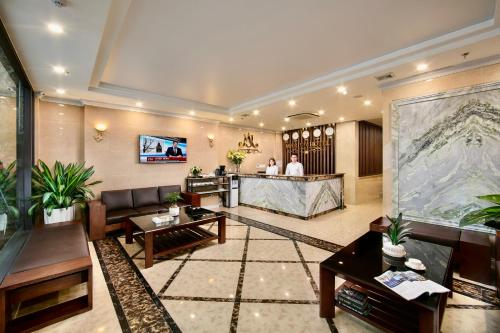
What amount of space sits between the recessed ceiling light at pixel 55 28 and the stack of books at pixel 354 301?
3745mm

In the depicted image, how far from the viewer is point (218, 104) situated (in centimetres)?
568

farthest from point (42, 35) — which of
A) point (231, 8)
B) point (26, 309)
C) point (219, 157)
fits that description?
point (219, 157)

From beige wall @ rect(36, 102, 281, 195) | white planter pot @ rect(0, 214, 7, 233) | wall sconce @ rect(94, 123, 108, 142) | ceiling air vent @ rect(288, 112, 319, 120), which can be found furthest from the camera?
ceiling air vent @ rect(288, 112, 319, 120)

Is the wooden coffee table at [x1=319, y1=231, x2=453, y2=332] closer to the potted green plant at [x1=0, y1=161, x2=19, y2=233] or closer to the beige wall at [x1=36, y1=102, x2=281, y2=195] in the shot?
the potted green plant at [x1=0, y1=161, x2=19, y2=233]

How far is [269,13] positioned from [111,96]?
12.1 feet

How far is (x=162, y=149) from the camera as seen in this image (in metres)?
5.71

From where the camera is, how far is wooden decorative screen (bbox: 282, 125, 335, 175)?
768 centimetres

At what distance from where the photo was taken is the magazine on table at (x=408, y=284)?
4.84ft

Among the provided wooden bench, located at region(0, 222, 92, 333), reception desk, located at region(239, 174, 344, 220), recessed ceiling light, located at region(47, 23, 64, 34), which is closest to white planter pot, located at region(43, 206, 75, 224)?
wooden bench, located at region(0, 222, 92, 333)

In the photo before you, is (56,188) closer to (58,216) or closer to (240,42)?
(58,216)

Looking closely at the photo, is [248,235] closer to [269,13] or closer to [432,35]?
[269,13]

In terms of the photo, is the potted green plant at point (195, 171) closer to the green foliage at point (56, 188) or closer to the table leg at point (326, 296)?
the green foliage at point (56, 188)

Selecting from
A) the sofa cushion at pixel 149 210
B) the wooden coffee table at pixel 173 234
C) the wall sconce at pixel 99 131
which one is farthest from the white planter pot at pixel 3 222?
the wall sconce at pixel 99 131

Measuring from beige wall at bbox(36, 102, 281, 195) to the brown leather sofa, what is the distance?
1.28 ft
